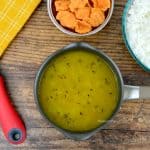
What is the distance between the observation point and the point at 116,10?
1.35 metres

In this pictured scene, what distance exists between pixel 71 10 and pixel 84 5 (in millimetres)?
34

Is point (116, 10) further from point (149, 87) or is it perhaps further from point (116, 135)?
point (116, 135)

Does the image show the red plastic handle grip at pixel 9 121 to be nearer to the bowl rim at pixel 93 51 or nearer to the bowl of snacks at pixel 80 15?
the bowl rim at pixel 93 51

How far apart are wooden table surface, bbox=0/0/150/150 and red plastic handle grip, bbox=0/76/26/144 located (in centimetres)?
3

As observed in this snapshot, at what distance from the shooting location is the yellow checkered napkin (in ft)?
4.40

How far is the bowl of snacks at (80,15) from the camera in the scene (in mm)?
1302

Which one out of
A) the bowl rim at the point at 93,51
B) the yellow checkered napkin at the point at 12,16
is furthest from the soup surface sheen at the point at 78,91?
the yellow checkered napkin at the point at 12,16

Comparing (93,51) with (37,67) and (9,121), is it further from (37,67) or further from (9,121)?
(9,121)

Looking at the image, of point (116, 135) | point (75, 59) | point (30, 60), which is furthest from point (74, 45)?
point (116, 135)

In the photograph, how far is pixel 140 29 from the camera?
135cm

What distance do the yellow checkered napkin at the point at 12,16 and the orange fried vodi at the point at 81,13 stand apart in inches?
3.0

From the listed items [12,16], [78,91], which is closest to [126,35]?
[78,91]

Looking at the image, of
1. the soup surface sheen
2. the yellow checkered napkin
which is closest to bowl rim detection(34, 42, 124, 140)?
the soup surface sheen

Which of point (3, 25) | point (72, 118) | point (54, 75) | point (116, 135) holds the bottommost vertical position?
point (116, 135)
